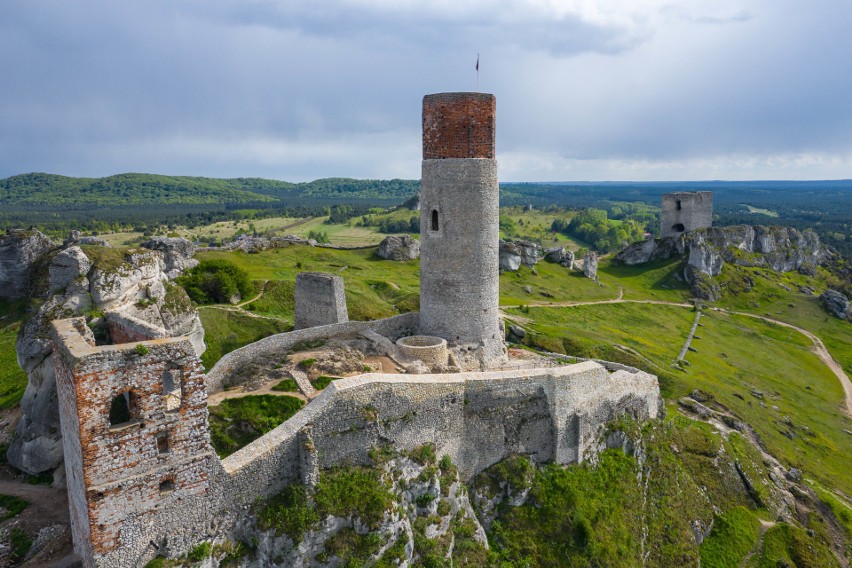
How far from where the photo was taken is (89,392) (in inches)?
569

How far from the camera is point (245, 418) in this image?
19953 mm

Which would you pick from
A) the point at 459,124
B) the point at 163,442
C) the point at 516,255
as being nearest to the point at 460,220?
the point at 459,124

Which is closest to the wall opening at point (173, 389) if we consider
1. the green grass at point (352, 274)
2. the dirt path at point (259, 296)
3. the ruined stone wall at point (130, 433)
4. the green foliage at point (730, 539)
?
the ruined stone wall at point (130, 433)

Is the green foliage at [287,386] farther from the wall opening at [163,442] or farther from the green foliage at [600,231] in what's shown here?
the green foliage at [600,231]

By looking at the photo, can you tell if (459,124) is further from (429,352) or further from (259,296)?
(259,296)

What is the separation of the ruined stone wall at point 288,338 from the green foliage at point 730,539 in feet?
56.0

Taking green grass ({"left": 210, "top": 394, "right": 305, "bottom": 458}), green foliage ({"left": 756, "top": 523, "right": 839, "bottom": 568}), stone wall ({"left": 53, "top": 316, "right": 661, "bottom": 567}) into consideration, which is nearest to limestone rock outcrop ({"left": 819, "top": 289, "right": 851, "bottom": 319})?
green foliage ({"left": 756, "top": 523, "right": 839, "bottom": 568})

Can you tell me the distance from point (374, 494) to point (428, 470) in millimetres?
2389

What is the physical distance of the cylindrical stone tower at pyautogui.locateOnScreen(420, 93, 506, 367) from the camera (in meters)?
26.2

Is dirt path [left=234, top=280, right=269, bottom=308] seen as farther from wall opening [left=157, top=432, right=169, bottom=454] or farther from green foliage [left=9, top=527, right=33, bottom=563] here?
wall opening [left=157, top=432, right=169, bottom=454]

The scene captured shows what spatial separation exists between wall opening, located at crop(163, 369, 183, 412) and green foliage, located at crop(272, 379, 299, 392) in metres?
4.74

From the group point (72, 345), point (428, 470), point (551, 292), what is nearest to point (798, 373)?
point (551, 292)

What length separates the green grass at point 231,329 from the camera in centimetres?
3647

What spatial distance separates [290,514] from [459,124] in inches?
689
